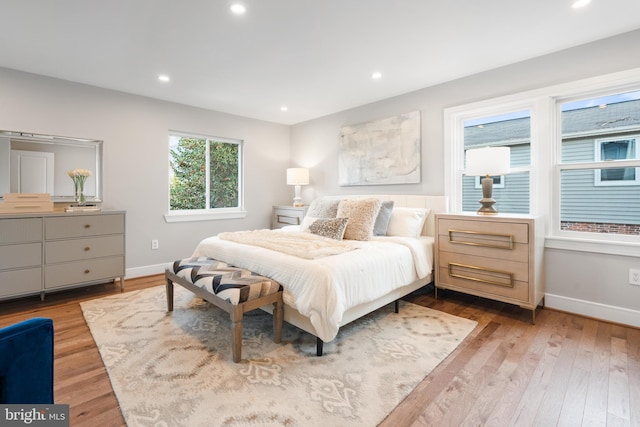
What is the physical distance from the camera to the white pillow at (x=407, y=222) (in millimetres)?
3236

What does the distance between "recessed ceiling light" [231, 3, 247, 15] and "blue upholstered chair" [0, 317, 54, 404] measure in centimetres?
206

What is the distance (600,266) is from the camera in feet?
8.38

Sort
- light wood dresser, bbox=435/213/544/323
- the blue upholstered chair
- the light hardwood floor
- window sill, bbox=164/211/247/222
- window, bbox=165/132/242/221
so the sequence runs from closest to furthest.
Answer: the blue upholstered chair < the light hardwood floor < light wood dresser, bbox=435/213/544/323 < window sill, bbox=164/211/247/222 < window, bbox=165/132/242/221

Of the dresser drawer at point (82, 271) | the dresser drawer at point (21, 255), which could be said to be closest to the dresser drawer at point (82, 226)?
the dresser drawer at point (21, 255)

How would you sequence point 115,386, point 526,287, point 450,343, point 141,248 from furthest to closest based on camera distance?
point 141,248 → point 526,287 → point 450,343 → point 115,386

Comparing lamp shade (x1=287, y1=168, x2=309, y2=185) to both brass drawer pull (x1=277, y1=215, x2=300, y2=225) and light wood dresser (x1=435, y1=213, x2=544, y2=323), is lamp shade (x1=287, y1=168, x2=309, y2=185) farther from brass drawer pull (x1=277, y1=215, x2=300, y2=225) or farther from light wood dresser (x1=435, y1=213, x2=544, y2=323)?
light wood dresser (x1=435, y1=213, x2=544, y2=323)

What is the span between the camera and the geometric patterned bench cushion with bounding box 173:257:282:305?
6.41 ft

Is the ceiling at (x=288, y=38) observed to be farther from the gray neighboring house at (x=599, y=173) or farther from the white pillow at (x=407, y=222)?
the white pillow at (x=407, y=222)

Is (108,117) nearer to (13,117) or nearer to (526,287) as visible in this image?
(13,117)

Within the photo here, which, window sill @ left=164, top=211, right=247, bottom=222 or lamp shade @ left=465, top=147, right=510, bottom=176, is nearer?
lamp shade @ left=465, top=147, right=510, bottom=176

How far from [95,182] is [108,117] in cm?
78

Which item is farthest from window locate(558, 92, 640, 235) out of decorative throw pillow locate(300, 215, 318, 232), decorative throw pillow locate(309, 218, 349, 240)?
decorative throw pillow locate(300, 215, 318, 232)

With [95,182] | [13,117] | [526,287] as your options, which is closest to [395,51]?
[526,287]

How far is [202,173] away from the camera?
14.9 feet
